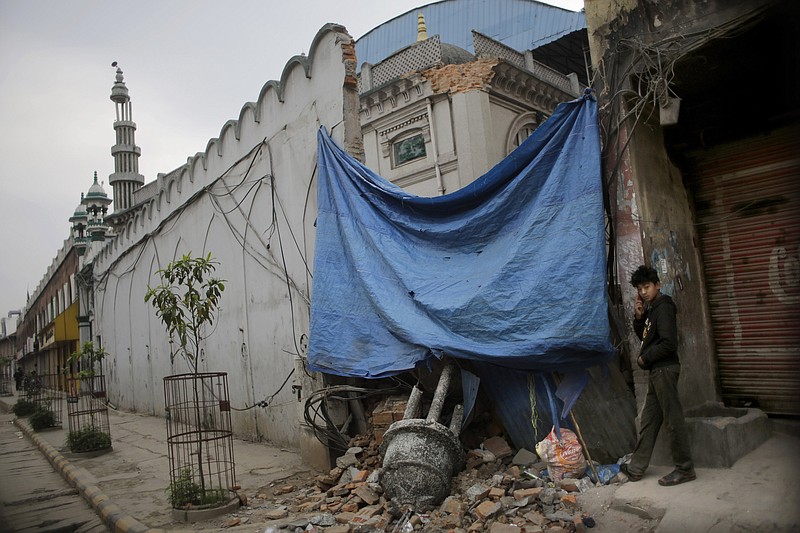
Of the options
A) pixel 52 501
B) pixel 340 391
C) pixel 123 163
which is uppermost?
pixel 123 163

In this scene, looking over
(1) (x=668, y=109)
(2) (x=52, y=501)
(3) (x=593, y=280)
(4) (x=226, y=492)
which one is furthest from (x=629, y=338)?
(2) (x=52, y=501)

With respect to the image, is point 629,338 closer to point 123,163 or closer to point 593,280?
point 593,280

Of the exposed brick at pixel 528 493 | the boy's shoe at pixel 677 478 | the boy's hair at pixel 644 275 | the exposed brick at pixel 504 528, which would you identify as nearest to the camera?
the exposed brick at pixel 504 528

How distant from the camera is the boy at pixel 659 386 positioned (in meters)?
4.36

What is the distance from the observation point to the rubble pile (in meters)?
4.36

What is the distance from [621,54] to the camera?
207 inches

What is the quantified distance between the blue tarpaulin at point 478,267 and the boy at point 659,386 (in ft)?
1.06

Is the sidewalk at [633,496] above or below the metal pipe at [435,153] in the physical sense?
below

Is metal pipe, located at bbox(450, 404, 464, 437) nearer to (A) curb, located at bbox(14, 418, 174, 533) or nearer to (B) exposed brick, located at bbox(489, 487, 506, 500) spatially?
(B) exposed brick, located at bbox(489, 487, 506, 500)

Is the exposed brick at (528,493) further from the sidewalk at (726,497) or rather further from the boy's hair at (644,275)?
the boy's hair at (644,275)

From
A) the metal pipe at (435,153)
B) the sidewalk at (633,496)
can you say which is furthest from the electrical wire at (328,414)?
the metal pipe at (435,153)

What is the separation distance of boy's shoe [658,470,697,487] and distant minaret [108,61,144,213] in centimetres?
5212

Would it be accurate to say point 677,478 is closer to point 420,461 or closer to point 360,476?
point 420,461

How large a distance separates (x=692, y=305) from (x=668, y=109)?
76.8 inches
